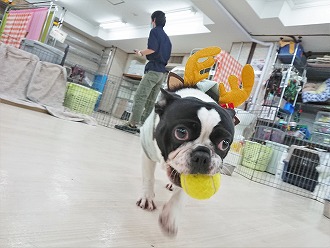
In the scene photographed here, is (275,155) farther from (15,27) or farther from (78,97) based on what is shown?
(15,27)

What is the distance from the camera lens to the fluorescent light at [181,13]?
588cm

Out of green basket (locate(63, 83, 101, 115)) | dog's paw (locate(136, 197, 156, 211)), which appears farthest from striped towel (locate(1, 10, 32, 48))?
dog's paw (locate(136, 197, 156, 211))

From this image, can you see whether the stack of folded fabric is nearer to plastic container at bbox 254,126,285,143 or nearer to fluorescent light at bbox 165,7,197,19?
plastic container at bbox 254,126,285,143

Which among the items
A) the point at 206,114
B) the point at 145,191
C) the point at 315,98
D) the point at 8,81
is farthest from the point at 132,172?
the point at 315,98

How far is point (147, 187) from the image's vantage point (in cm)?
89

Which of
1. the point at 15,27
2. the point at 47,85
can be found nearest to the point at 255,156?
the point at 47,85

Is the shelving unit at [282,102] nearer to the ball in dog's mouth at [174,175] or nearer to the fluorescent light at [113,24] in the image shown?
the ball in dog's mouth at [174,175]

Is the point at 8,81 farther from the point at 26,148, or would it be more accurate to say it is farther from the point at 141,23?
the point at 141,23

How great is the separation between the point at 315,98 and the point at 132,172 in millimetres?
4506

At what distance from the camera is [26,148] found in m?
1.03

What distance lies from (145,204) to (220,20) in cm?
493

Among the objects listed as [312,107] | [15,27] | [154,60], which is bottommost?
[154,60]

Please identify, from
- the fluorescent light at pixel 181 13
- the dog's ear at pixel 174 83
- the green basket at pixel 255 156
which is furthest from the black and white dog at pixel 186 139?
the fluorescent light at pixel 181 13

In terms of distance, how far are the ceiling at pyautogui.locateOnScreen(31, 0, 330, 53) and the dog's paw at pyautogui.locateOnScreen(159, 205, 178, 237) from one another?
4384 mm
